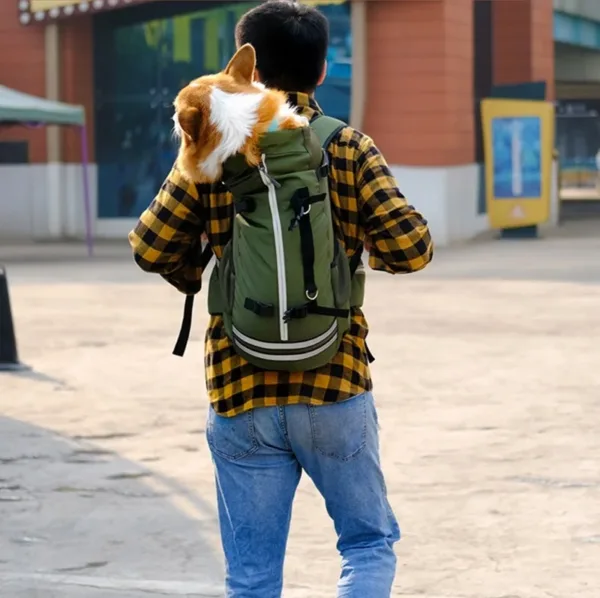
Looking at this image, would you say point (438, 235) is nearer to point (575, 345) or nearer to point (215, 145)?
point (575, 345)

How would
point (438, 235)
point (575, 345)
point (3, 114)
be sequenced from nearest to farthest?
point (575, 345)
point (3, 114)
point (438, 235)

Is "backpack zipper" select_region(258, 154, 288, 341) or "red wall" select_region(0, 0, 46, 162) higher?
"red wall" select_region(0, 0, 46, 162)

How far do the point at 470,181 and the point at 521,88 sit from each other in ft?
5.72

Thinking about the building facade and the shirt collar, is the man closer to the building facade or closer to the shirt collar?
the shirt collar

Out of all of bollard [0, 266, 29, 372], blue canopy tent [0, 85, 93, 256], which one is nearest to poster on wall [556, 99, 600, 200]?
blue canopy tent [0, 85, 93, 256]

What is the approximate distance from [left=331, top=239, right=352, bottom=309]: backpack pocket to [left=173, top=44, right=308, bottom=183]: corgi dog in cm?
28

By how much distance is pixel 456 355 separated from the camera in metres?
9.68

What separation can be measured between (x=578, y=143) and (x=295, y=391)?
54386mm

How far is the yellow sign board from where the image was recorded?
861 inches

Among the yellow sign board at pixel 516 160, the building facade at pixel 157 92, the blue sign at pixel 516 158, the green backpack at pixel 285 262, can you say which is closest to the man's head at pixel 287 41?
the green backpack at pixel 285 262

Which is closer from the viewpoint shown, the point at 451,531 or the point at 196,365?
the point at 451,531

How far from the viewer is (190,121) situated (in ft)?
10.0

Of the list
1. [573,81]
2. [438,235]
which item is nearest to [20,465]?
[438,235]

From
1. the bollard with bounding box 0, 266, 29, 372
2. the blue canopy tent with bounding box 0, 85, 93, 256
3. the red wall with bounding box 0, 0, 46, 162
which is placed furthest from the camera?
the red wall with bounding box 0, 0, 46, 162
